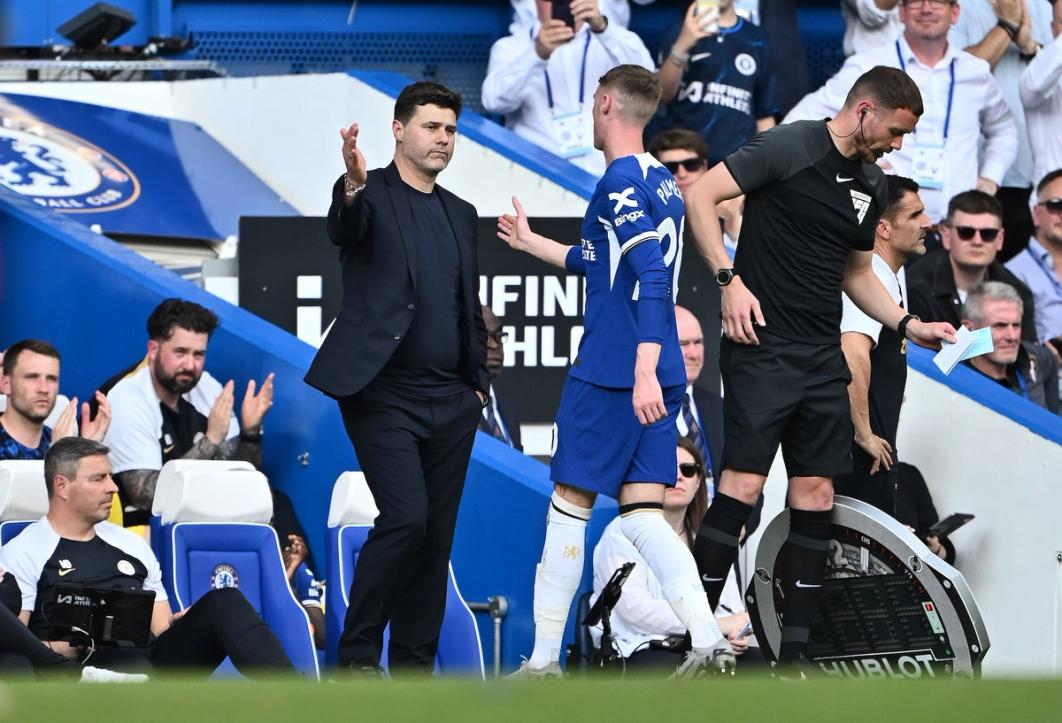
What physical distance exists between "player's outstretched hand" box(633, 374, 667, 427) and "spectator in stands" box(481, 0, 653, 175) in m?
4.96

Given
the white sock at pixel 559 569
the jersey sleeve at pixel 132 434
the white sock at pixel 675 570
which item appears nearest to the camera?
the white sock at pixel 675 570

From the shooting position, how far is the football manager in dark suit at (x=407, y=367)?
5879 millimetres

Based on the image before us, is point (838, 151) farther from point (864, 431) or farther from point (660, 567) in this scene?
point (660, 567)

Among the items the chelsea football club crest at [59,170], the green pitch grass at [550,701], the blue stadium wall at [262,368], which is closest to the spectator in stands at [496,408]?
the blue stadium wall at [262,368]

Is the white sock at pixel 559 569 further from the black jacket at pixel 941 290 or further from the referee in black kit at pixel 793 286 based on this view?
the black jacket at pixel 941 290

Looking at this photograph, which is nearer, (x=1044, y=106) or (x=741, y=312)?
(x=741, y=312)

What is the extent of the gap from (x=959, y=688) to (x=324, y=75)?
906 cm

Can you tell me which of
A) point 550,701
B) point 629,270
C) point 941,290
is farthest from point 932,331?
point 550,701

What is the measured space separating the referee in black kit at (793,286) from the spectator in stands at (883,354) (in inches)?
20.2

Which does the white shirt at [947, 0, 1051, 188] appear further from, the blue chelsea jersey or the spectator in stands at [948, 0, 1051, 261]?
the blue chelsea jersey

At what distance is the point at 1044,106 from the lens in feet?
37.0

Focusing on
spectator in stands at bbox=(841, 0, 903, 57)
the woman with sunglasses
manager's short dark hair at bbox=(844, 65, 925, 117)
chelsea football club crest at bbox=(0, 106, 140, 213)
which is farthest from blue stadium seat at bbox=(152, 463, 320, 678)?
spectator in stands at bbox=(841, 0, 903, 57)

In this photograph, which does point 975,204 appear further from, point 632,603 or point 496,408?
point 632,603

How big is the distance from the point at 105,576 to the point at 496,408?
2220mm
